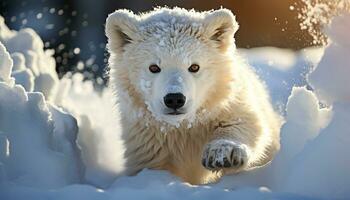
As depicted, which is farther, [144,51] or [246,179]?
[144,51]

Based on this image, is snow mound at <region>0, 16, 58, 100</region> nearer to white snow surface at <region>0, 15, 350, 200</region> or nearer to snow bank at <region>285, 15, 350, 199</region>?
white snow surface at <region>0, 15, 350, 200</region>

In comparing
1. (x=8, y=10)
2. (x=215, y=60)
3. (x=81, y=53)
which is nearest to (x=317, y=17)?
(x=215, y=60)

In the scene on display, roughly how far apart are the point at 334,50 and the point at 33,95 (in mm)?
1947

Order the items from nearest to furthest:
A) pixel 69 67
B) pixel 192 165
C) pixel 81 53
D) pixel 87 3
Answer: pixel 192 165 → pixel 69 67 → pixel 81 53 → pixel 87 3

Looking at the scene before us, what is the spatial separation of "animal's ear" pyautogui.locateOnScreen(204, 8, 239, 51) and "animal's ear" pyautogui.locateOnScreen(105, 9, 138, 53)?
54cm

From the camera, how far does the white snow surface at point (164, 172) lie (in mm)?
4523

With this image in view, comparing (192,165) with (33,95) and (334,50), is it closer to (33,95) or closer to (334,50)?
(33,95)

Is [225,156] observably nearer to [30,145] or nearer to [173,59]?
[173,59]

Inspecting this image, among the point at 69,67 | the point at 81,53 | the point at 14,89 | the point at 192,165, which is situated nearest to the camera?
the point at 14,89

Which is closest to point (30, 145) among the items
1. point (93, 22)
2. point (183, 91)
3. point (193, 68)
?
point (183, 91)

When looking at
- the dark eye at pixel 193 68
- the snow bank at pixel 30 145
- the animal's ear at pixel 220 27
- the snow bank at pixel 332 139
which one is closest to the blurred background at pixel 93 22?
the animal's ear at pixel 220 27

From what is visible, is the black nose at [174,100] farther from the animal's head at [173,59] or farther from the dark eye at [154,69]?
the dark eye at [154,69]

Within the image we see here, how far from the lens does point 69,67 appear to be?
1580cm

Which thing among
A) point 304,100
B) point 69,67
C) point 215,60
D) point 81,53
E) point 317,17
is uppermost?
point 81,53
